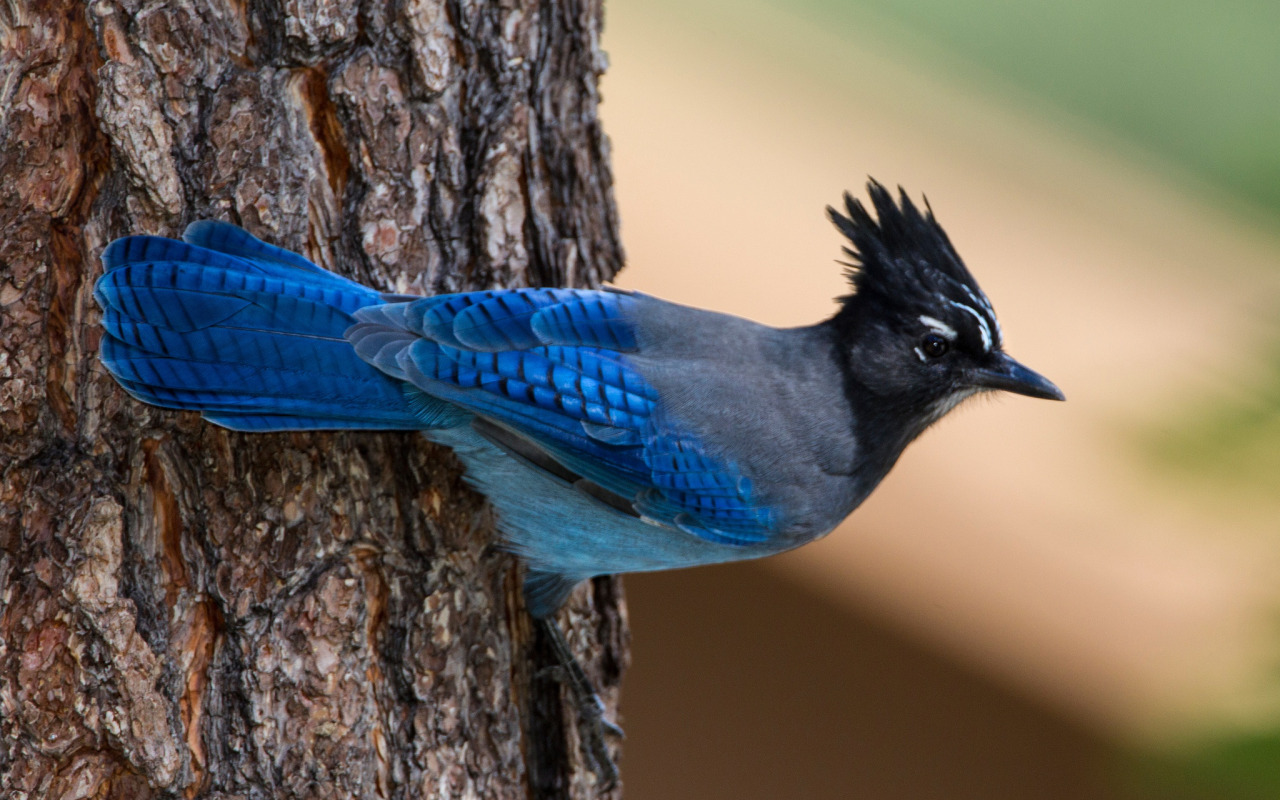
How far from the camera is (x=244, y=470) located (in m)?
1.90

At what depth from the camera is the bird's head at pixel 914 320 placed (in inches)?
87.4

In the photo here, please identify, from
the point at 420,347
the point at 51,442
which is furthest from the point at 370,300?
the point at 51,442

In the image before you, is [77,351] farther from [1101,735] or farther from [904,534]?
[1101,735]

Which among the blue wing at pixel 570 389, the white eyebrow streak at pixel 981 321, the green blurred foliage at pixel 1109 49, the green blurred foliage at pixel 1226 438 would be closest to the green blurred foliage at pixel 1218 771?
the green blurred foliage at pixel 1226 438

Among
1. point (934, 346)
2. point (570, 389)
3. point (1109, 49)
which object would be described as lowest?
point (570, 389)

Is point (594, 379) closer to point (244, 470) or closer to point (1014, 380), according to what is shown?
point (244, 470)

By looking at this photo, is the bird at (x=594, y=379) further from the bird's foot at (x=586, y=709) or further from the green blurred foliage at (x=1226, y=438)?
the green blurred foliage at (x=1226, y=438)

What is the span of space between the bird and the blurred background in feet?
1.61

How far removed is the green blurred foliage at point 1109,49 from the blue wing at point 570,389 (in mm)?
1754

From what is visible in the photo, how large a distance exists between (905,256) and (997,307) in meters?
0.95

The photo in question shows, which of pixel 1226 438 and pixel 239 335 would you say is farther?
pixel 239 335

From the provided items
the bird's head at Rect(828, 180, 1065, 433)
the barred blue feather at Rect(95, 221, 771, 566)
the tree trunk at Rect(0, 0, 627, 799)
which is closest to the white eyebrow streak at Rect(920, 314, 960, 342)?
the bird's head at Rect(828, 180, 1065, 433)

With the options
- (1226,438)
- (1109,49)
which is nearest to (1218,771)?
(1226,438)

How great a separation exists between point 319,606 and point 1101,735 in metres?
1.90
